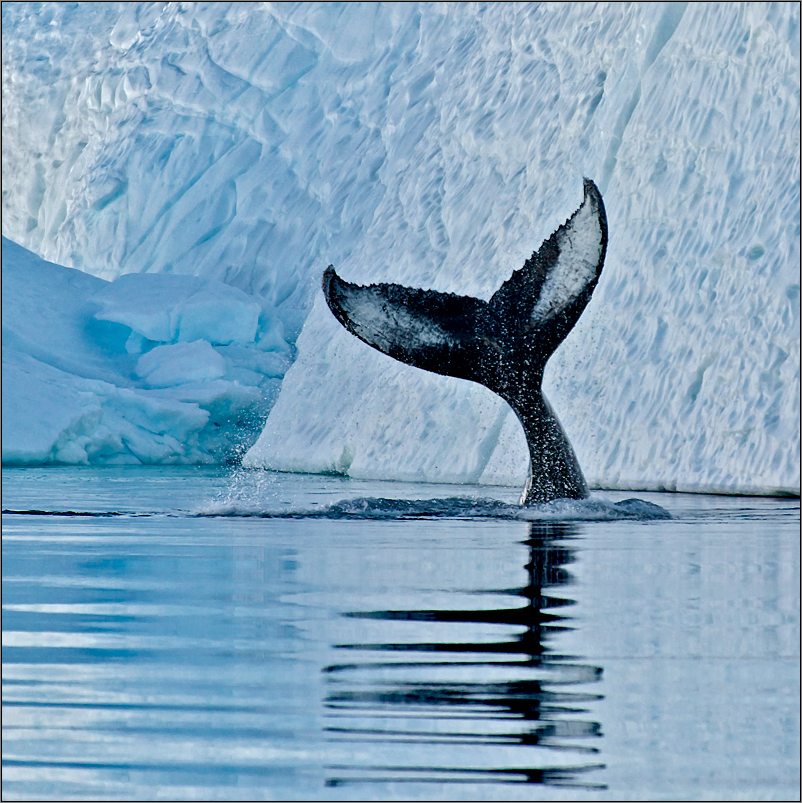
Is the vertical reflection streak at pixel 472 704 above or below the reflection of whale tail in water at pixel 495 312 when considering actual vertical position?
below

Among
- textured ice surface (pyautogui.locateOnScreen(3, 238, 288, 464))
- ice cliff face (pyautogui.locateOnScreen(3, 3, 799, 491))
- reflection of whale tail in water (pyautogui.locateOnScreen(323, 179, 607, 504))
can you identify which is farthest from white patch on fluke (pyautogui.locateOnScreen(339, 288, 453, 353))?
textured ice surface (pyautogui.locateOnScreen(3, 238, 288, 464))

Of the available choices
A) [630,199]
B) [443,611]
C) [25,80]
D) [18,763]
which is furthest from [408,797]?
[25,80]

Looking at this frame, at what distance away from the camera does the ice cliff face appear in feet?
37.5

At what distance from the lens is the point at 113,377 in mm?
23125

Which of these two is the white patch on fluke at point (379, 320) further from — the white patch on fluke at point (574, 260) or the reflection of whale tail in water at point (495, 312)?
the white patch on fluke at point (574, 260)

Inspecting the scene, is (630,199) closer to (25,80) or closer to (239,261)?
(239,261)

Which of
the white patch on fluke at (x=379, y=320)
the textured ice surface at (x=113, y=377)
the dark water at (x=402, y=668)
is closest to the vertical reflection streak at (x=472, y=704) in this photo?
the dark water at (x=402, y=668)

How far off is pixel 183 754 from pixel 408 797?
0.49 metres

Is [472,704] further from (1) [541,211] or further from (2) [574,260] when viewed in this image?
(1) [541,211]

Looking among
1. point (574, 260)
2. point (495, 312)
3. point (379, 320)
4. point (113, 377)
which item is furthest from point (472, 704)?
point (113, 377)

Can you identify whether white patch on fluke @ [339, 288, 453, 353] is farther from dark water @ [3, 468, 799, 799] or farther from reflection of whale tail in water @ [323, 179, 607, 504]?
dark water @ [3, 468, 799, 799]

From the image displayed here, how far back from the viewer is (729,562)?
541 centimetres

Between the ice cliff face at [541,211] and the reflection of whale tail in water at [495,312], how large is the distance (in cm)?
342

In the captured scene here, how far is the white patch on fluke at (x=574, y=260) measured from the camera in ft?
25.5
